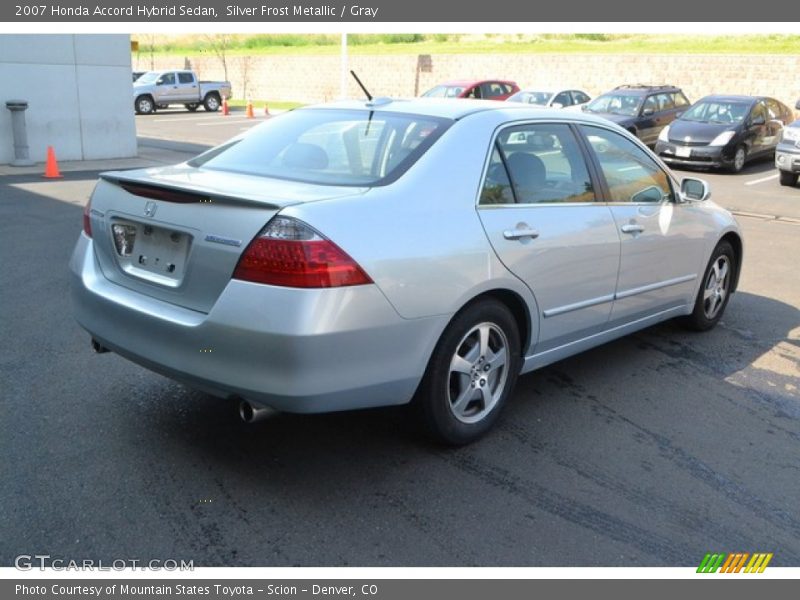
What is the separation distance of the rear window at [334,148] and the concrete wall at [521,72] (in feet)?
81.1

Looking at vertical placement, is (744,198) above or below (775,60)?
below

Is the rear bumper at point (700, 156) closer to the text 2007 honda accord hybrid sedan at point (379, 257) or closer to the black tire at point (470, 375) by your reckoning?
the text 2007 honda accord hybrid sedan at point (379, 257)

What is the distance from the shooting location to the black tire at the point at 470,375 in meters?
3.65

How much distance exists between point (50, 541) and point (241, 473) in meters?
0.85

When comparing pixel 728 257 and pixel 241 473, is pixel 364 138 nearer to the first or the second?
pixel 241 473

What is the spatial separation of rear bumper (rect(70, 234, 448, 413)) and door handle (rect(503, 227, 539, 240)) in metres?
0.63

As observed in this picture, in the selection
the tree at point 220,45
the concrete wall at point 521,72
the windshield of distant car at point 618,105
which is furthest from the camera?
the tree at point 220,45

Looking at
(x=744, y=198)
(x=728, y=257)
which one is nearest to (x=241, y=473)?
(x=728, y=257)

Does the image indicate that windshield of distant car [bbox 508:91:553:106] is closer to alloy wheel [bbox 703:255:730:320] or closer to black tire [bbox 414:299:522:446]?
alloy wheel [bbox 703:255:730:320]

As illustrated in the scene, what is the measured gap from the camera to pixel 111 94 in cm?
1602

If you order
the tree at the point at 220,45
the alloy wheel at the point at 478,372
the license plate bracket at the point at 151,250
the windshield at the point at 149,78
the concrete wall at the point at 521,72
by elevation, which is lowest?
A: the alloy wheel at the point at 478,372

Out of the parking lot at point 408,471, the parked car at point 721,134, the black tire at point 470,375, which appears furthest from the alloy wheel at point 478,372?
the parked car at point 721,134

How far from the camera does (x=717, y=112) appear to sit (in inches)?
703

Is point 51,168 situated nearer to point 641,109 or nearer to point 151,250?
point 151,250
